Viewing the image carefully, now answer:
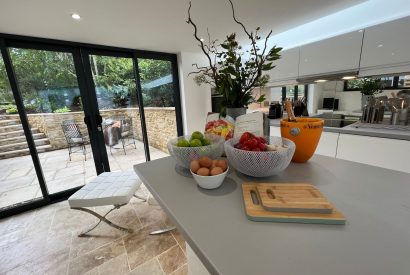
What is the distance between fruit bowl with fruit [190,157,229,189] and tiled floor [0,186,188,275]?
119 centimetres

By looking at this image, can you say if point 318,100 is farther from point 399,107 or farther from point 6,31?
point 6,31

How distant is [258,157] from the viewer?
0.62 metres

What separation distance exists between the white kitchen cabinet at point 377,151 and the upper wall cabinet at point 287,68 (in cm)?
108

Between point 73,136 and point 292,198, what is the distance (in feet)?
10.2

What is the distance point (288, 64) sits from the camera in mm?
2584

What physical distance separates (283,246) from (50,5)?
7.27ft

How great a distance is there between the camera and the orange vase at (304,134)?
2.60 feet

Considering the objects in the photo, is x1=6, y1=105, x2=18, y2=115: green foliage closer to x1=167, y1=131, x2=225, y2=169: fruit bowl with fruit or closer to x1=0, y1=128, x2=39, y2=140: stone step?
x1=0, y1=128, x2=39, y2=140: stone step

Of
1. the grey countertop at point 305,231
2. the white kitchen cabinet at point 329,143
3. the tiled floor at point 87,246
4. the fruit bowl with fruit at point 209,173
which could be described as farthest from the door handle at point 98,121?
the white kitchen cabinet at point 329,143

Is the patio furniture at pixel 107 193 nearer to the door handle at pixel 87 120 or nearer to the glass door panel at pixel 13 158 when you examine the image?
the door handle at pixel 87 120

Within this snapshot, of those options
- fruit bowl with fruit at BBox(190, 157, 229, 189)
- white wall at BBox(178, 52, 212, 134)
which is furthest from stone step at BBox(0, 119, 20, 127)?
fruit bowl with fruit at BBox(190, 157, 229, 189)

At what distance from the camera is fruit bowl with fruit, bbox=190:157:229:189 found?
24.1 inches

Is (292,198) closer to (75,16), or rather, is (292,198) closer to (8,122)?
(75,16)

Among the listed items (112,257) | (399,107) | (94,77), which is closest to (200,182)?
(112,257)
